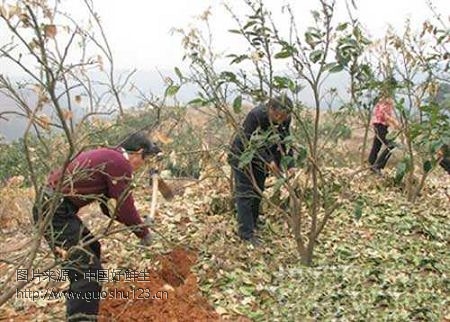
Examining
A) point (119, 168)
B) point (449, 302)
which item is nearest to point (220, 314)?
point (119, 168)

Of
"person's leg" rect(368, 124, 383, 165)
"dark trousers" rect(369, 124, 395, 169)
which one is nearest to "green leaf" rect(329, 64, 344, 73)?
"dark trousers" rect(369, 124, 395, 169)

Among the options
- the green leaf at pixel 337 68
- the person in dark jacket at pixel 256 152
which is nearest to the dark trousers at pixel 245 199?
the person in dark jacket at pixel 256 152

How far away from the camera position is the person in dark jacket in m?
3.90

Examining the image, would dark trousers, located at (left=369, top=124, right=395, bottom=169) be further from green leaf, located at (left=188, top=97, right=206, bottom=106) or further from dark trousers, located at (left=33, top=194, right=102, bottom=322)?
dark trousers, located at (left=33, top=194, right=102, bottom=322)

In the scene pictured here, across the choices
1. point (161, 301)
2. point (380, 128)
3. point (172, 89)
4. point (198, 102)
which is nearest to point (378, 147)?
point (380, 128)

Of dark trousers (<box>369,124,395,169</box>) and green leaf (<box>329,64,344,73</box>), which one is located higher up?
green leaf (<box>329,64,344,73</box>)

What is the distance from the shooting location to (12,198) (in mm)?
2473

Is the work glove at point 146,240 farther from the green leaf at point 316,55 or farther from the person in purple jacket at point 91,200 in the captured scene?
the green leaf at point 316,55

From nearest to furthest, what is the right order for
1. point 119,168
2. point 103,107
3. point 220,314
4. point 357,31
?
point 103,107, point 119,168, point 357,31, point 220,314

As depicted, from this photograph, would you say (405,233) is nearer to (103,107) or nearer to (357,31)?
(357,31)

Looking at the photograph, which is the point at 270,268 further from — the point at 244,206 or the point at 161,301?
the point at 161,301

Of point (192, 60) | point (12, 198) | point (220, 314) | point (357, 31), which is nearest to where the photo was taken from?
point (12, 198)

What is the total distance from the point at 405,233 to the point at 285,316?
188 centimetres

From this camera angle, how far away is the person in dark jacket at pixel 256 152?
153 inches
